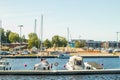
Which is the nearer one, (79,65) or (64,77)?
(64,77)

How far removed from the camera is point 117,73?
74.3 meters

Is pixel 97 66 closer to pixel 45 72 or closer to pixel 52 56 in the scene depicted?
pixel 45 72

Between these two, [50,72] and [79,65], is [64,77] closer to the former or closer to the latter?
[50,72]

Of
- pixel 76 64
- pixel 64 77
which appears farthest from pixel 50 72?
pixel 76 64

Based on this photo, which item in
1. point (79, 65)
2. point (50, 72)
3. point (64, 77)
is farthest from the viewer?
point (79, 65)

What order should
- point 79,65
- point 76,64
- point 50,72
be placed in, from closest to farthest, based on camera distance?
point 50,72
point 79,65
point 76,64

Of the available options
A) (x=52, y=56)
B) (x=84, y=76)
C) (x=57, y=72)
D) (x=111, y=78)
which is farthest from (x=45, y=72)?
(x=52, y=56)

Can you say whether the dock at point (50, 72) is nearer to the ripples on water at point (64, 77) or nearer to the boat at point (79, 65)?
the ripples on water at point (64, 77)

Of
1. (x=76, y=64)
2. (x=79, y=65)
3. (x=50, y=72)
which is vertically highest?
(x=76, y=64)

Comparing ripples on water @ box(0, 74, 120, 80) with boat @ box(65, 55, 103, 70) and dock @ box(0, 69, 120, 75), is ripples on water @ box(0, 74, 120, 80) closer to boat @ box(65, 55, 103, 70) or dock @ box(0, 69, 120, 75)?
dock @ box(0, 69, 120, 75)

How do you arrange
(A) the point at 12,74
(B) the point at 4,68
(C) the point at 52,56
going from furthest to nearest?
(C) the point at 52,56
(B) the point at 4,68
(A) the point at 12,74

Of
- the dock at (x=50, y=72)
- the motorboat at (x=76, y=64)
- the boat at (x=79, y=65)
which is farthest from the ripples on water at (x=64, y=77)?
the motorboat at (x=76, y=64)

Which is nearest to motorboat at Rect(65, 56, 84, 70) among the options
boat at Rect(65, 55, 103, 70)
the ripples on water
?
boat at Rect(65, 55, 103, 70)

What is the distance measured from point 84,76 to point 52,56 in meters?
96.9
